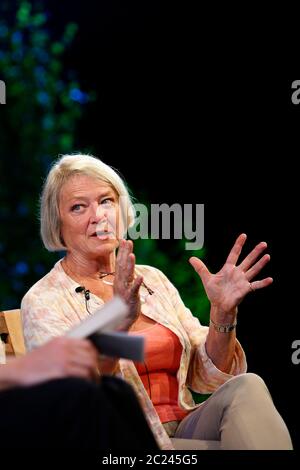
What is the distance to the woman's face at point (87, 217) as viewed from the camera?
8.54ft

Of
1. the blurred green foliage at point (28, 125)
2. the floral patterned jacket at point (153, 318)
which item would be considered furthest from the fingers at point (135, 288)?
the blurred green foliage at point (28, 125)

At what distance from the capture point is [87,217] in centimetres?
262

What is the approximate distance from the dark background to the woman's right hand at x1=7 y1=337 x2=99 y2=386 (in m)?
2.15

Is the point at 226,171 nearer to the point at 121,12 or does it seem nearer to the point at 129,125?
the point at 129,125

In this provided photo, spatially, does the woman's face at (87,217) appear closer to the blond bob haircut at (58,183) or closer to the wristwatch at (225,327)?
the blond bob haircut at (58,183)

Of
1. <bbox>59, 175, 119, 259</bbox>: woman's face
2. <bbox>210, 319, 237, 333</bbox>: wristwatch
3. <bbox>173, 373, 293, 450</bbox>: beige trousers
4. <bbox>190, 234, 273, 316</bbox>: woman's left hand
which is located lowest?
<bbox>173, 373, 293, 450</bbox>: beige trousers

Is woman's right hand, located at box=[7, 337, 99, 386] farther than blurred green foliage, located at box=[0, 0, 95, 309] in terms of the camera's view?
No

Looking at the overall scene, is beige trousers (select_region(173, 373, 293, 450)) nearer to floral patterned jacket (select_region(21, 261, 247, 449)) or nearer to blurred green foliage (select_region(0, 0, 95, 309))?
floral patterned jacket (select_region(21, 261, 247, 449))

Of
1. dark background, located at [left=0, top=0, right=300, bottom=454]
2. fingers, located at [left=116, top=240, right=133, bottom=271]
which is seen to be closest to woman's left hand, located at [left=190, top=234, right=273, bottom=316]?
fingers, located at [left=116, top=240, right=133, bottom=271]

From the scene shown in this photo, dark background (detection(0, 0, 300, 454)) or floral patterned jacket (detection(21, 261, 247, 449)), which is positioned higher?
dark background (detection(0, 0, 300, 454))

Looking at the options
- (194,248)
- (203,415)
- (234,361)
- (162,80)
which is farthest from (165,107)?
(203,415)

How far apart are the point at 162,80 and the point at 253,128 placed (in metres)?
0.53

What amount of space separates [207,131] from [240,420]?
1.95m

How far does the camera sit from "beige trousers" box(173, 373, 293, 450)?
1.98 meters
